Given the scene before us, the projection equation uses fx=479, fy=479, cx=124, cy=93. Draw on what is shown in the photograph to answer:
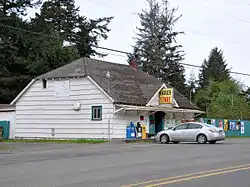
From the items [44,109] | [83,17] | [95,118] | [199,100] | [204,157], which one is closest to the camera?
[204,157]

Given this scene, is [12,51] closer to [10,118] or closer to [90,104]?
[10,118]

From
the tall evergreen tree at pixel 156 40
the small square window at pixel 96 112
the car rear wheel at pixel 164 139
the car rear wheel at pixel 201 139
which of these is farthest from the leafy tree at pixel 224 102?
the car rear wheel at pixel 201 139

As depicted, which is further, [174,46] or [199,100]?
[199,100]

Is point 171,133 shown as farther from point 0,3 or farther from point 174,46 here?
point 174,46

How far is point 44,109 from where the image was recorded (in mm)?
38062

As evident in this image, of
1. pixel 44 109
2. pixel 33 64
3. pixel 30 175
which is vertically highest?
pixel 33 64

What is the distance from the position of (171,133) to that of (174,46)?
4314cm

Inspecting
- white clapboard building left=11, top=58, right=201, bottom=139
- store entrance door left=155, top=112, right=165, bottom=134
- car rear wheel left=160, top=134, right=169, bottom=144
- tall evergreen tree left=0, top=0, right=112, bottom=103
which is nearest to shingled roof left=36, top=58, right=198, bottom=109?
white clapboard building left=11, top=58, right=201, bottom=139

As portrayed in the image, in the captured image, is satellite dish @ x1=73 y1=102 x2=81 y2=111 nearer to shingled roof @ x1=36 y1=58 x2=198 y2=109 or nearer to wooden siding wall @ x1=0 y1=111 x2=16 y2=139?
shingled roof @ x1=36 y1=58 x2=198 y2=109

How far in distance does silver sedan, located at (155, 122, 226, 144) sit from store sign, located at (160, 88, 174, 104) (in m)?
8.39

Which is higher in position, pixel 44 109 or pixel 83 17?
pixel 83 17

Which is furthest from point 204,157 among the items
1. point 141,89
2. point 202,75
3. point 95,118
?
point 202,75

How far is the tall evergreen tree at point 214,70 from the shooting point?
94.2 meters

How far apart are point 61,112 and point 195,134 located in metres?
12.2
